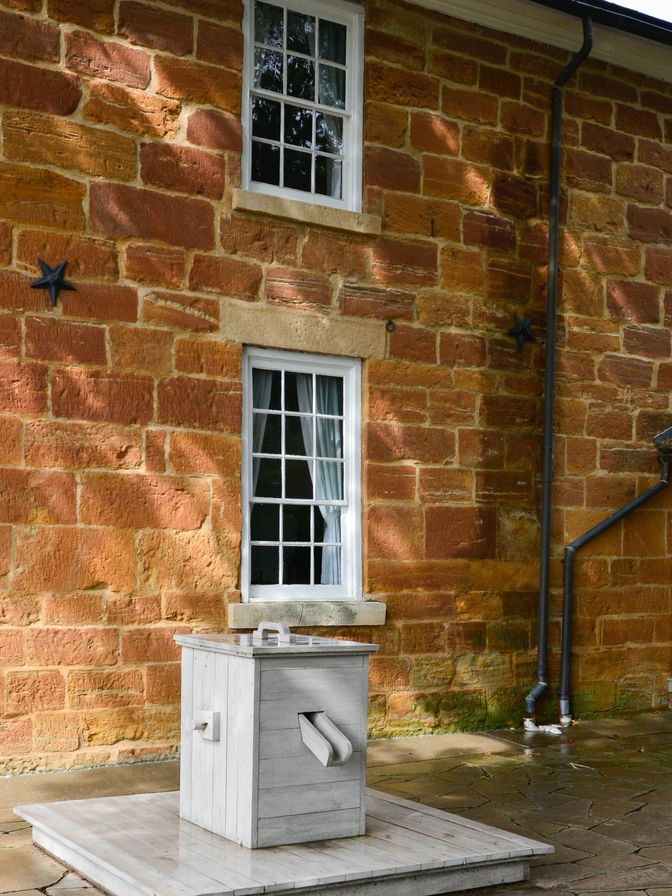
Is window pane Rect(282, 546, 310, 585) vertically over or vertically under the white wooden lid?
over

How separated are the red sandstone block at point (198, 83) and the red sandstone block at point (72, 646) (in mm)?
3403

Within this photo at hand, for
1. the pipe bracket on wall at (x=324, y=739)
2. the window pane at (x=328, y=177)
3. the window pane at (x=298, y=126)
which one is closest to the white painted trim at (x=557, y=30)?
the window pane at (x=298, y=126)

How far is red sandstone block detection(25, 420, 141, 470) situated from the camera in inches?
267

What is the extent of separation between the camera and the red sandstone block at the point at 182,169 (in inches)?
287

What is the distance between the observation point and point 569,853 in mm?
5230

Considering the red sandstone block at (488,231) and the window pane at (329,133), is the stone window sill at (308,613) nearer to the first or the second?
the red sandstone block at (488,231)

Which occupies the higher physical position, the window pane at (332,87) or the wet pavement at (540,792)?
the window pane at (332,87)

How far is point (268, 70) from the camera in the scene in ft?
26.1

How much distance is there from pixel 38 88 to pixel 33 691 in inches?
140

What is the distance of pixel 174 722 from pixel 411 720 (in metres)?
1.79

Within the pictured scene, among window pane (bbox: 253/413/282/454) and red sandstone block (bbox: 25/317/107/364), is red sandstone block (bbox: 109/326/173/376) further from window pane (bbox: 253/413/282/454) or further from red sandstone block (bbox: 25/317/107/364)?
window pane (bbox: 253/413/282/454)

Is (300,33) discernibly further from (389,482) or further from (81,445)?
(81,445)

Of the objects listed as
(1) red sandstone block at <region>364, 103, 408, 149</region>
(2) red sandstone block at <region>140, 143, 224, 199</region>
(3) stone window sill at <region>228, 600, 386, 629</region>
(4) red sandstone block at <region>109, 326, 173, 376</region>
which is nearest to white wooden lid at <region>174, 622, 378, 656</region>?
(3) stone window sill at <region>228, 600, 386, 629</region>

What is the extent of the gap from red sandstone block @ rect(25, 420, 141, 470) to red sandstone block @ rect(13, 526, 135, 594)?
1.30 feet
